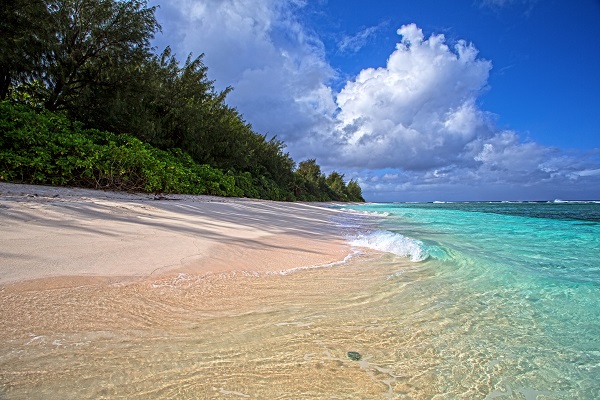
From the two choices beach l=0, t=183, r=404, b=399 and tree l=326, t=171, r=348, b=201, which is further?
tree l=326, t=171, r=348, b=201

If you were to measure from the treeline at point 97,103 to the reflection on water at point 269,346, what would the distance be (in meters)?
7.88

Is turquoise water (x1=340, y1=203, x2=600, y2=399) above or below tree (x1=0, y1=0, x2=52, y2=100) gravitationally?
below

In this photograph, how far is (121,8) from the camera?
41.7ft

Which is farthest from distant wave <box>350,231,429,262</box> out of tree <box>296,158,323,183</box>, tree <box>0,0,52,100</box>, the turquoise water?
tree <box>296,158,323,183</box>

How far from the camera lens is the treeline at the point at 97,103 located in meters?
7.89

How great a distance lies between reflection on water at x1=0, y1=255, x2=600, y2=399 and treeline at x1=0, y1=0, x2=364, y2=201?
788 cm

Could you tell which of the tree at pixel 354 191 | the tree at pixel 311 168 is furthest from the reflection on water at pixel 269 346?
the tree at pixel 354 191

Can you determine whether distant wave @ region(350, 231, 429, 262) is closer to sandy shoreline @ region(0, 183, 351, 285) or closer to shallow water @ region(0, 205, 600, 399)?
sandy shoreline @ region(0, 183, 351, 285)

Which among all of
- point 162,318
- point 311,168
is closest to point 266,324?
point 162,318

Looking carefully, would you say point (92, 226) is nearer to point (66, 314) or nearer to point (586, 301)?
point (66, 314)

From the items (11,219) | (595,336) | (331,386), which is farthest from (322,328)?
(11,219)

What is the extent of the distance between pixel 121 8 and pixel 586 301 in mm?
17804

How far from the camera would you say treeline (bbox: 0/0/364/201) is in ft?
25.9

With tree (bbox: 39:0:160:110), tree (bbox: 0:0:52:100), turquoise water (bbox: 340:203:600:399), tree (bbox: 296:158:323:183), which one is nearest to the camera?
turquoise water (bbox: 340:203:600:399)
